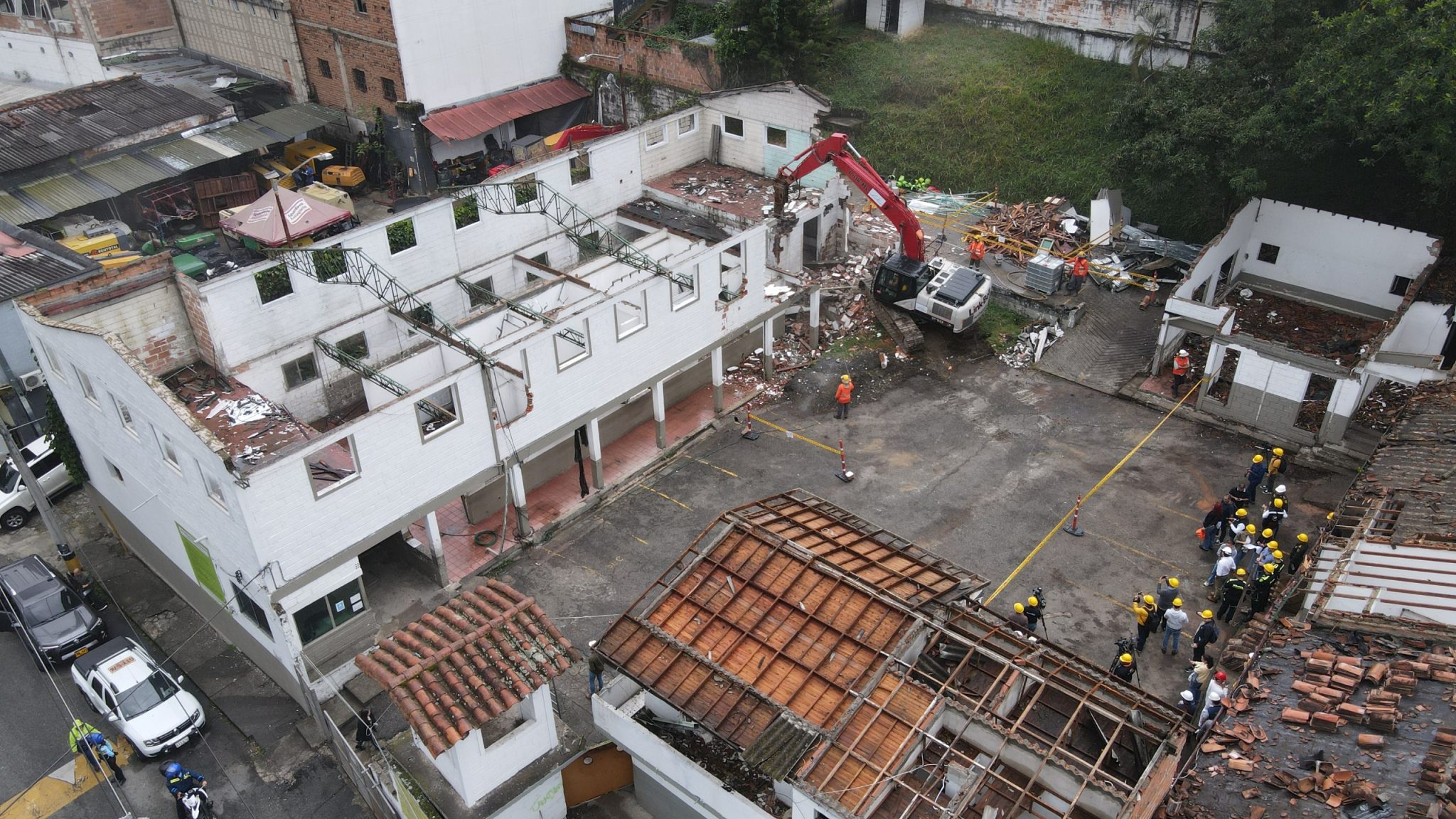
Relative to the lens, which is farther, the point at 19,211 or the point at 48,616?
the point at 19,211

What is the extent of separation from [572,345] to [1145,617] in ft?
47.1

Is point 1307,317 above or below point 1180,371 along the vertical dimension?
below

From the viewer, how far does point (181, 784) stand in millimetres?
19938

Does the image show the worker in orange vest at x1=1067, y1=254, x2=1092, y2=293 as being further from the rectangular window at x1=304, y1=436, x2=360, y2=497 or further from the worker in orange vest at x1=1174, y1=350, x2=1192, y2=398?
the rectangular window at x1=304, y1=436, x2=360, y2=497

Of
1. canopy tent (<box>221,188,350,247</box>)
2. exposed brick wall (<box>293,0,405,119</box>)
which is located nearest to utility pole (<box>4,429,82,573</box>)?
canopy tent (<box>221,188,350,247</box>)

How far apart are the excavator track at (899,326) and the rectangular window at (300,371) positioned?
17.2 metres

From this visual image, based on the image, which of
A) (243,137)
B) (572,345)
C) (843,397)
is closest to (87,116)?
(243,137)

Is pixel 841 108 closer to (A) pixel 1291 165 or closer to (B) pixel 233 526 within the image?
(A) pixel 1291 165

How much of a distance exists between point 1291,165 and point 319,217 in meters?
33.3

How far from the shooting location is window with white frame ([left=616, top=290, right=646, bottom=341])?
86.2 feet

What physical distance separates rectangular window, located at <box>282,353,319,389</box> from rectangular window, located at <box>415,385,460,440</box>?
156 inches

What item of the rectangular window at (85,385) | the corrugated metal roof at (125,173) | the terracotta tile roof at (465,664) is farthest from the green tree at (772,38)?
the terracotta tile roof at (465,664)

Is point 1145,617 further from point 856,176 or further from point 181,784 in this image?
point 181,784

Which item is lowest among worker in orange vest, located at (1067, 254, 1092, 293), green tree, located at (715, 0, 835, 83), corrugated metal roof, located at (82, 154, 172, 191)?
worker in orange vest, located at (1067, 254, 1092, 293)
